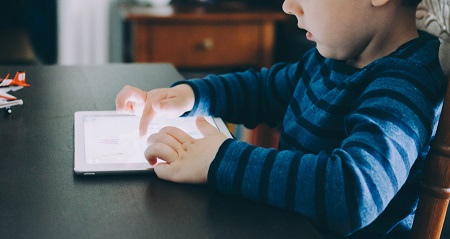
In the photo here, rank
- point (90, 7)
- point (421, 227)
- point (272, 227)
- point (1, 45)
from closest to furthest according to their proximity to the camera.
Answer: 1. point (272, 227)
2. point (421, 227)
3. point (1, 45)
4. point (90, 7)

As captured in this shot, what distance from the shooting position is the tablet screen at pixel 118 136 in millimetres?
683

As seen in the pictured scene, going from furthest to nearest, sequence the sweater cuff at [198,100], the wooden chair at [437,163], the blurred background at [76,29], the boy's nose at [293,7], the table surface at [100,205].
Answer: the blurred background at [76,29] → the sweater cuff at [198,100] → the boy's nose at [293,7] → the wooden chair at [437,163] → the table surface at [100,205]

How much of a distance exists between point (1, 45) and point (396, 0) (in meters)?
1.84

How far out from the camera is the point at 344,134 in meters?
0.73

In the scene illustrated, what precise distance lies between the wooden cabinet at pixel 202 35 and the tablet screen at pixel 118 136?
146 centimetres

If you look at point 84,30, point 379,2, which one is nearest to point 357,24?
point 379,2

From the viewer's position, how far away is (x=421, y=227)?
68 cm

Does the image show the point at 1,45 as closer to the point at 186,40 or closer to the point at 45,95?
the point at 186,40

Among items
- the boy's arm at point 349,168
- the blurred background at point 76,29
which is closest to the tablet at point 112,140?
the boy's arm at point 349,168

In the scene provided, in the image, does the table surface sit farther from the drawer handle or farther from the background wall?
the background wall

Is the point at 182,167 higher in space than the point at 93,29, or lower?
higher

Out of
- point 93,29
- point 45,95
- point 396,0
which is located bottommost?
point 93,29

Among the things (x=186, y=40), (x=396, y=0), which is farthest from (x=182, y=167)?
(x=186, y=40)

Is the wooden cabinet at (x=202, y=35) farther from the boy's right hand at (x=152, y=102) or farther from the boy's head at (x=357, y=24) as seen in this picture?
the boy's head at (x=357, y=24)
